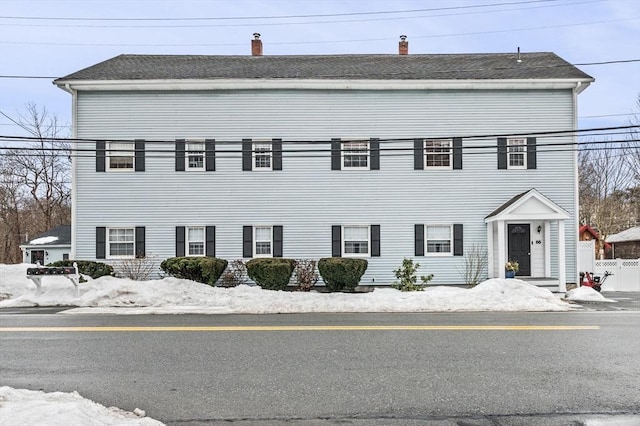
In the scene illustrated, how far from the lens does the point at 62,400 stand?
5160 millimetres

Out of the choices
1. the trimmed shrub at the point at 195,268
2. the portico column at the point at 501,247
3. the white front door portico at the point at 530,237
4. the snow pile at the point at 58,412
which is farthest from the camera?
the portico column at the point at 501,247

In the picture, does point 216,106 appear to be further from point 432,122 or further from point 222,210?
point 432,122

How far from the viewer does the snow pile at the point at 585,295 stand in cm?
1818

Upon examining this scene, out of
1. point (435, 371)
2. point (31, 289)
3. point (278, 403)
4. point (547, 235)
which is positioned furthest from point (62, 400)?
point (547, 235)

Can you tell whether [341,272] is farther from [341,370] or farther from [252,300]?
[341,370]

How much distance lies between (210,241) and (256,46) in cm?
968

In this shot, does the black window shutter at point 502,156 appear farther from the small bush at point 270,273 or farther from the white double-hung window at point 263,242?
the white double-hung window at point 263,242

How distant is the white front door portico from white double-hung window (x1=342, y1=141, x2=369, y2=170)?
496cm

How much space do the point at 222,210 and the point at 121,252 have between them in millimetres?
4016

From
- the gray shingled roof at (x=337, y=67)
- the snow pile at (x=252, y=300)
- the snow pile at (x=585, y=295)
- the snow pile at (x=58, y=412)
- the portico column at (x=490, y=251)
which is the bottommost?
the snow pile at (x=585, y=295)

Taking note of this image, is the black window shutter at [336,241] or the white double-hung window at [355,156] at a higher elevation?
the white double-hung window at [355,156]

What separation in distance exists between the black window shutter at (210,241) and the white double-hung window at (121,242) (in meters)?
2.73

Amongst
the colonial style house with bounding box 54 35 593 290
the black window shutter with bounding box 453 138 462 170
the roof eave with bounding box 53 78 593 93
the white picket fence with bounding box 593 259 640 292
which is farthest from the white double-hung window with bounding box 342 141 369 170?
the white picket fence with bounding box 593 259 640 292

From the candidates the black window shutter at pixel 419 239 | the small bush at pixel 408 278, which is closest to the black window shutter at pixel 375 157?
the black window shutter at pixel 419 239
